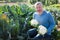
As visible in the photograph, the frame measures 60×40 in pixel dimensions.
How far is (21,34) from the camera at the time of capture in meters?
4.98

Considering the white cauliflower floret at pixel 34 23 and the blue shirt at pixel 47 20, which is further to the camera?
the white cauliflower floret at pixel 34 23

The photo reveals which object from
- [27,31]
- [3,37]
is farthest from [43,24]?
[3,37]

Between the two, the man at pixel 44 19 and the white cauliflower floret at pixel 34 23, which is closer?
the man at pixel 44 19

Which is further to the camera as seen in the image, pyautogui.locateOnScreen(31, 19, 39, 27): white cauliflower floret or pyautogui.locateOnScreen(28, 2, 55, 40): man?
pyautogui.locateOnScreen(31, 19, 39, 27): white cauliflower floret

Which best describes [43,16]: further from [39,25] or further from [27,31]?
[27,31]

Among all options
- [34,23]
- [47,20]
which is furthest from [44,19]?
[34,23]

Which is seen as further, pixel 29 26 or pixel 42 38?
pixel 29 26

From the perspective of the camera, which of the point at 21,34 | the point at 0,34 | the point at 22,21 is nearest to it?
the point at 0,34

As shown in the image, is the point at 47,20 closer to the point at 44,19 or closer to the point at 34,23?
the point at 44,19

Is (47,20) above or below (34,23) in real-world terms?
above

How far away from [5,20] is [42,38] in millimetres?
849

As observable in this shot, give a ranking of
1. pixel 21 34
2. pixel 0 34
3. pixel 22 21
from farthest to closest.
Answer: pixel 22 21 < pixel 21 34 < pixel 0 34

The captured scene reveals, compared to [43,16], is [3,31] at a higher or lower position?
lower

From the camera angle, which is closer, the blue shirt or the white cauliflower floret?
the blue shirt
